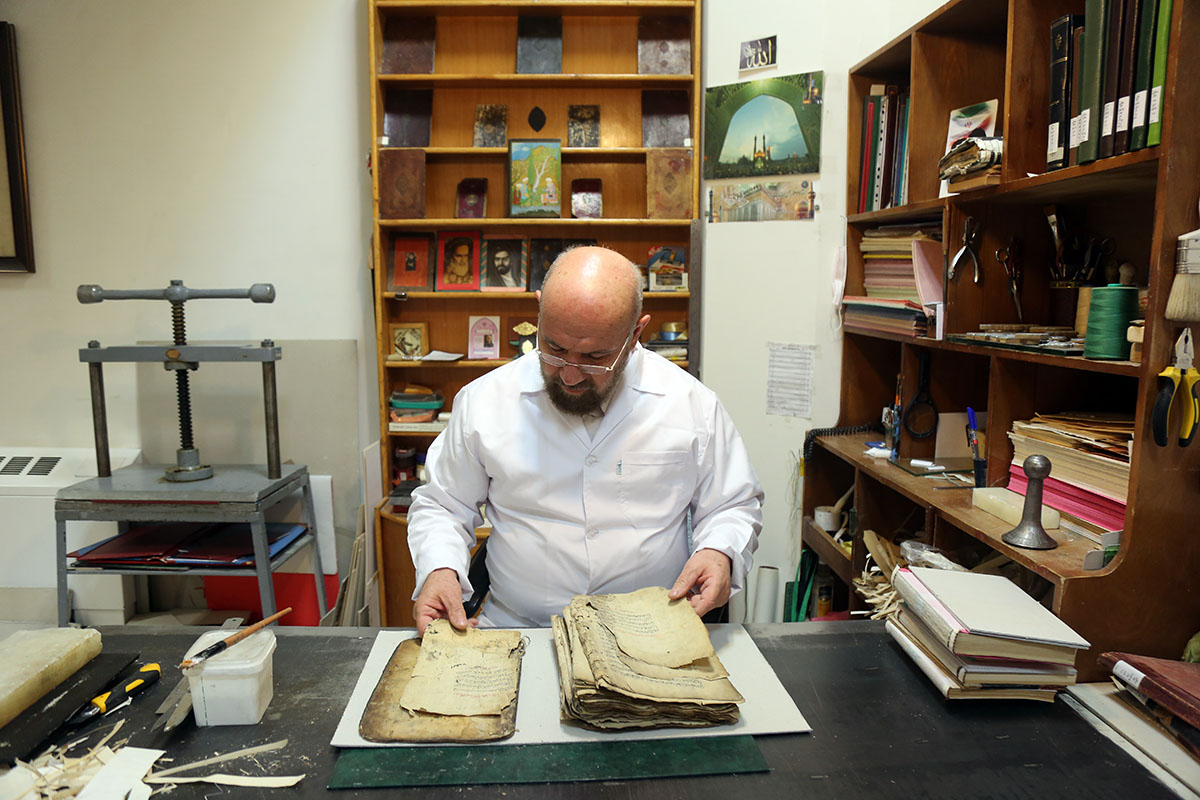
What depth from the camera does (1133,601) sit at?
1387mm

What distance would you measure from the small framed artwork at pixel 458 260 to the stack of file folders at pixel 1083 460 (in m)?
2.12

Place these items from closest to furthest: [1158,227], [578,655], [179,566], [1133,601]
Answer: [578,655], [1158,227], [1133,601], [179,566]

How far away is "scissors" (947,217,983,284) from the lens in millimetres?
2000

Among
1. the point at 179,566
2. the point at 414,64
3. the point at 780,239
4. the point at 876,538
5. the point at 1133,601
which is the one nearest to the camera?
Result: the point at 1133,601

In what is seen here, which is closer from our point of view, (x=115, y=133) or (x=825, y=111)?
(x=825, y=111)

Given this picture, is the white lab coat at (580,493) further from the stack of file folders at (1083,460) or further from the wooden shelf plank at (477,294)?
the wooden shelf plank at (477,294)

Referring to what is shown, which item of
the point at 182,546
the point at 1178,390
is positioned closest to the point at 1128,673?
the point at 1178,390

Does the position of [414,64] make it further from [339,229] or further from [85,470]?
[85,470]

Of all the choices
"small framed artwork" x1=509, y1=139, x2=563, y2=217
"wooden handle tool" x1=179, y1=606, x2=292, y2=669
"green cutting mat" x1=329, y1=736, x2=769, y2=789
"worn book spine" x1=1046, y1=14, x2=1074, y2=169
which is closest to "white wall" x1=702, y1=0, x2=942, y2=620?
"small framed artwork" x1=509, y1=139, x2=563, y2=217

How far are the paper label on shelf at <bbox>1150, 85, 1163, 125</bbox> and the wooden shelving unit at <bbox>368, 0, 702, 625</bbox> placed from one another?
175 centimetres

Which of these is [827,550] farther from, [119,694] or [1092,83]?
[119,694]

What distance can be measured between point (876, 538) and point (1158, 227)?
124 cm

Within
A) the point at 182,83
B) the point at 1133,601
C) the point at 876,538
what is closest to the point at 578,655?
the point at 1133,601

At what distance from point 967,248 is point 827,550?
Result: 113cm
